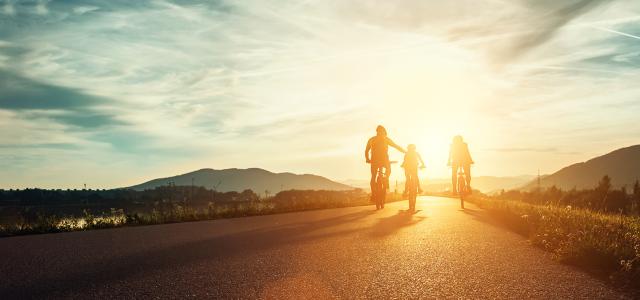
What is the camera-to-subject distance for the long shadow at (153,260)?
5.70 m

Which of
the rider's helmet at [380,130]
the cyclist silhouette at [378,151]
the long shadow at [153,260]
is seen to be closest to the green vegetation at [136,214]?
the cyclist silhouette at [378,151]

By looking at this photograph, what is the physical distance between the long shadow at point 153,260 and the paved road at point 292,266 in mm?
16

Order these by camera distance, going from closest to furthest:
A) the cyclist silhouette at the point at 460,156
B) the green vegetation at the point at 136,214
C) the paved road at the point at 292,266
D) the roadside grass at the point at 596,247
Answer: the paved road at the point at 292,266, the roadside grass at the point at 596,247, the green vegetation at the point at 136,214, the cyclist silhouette at the point at 460,156

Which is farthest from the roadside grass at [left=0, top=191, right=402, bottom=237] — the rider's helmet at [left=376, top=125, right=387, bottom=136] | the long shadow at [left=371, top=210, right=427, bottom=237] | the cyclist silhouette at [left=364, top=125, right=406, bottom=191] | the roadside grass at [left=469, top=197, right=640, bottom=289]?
the roadside grass at [left=469, top=197, right=640, bottom=289]

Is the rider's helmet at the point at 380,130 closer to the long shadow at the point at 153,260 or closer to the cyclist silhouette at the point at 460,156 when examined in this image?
the cyclist silhouette at the point at 460,156

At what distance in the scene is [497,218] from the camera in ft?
47.3

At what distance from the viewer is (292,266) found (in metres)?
6.69

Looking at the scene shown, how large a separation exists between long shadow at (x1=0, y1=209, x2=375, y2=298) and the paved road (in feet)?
0.05

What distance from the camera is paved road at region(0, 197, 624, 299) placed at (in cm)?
532

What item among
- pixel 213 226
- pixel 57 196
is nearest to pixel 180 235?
pixel 213 226

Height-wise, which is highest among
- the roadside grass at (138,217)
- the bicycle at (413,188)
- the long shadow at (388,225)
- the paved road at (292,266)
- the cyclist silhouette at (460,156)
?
the cyclist silhouette at (460,156)

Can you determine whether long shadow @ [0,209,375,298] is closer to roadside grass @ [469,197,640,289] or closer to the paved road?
the paved road

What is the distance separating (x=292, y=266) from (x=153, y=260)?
2.15 metres

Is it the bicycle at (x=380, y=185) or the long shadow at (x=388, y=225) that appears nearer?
the long shadow at (x=388, y=225)
